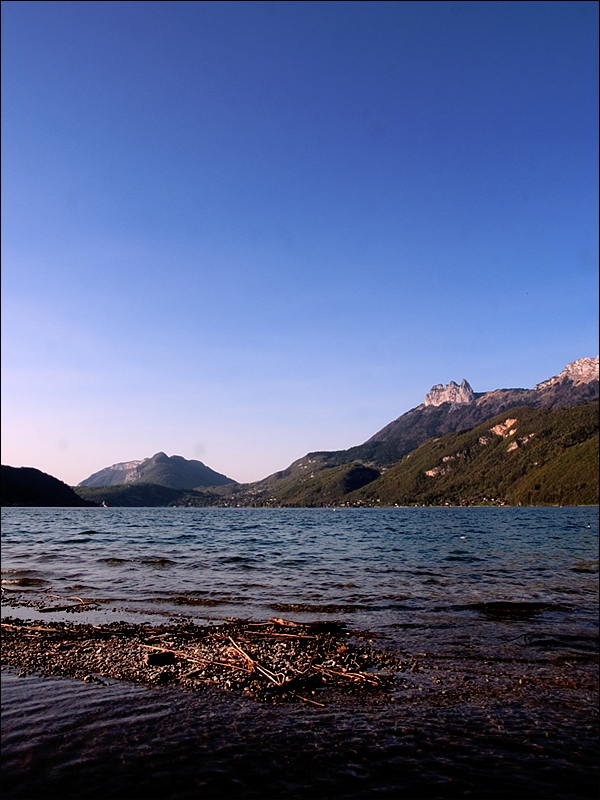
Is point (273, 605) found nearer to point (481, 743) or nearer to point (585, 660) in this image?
point (585, 660)

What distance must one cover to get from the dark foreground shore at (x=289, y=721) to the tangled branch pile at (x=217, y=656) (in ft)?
0.24

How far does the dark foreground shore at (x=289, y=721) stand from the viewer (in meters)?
8.63

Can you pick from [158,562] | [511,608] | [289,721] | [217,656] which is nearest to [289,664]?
[217,656]

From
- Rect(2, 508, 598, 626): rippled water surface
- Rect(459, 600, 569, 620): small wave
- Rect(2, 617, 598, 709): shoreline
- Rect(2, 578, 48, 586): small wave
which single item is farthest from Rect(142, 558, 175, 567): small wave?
Rect(459, 600, 569, 620): small wave

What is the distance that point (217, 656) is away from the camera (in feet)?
49.3

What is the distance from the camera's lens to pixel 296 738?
10.1 meters

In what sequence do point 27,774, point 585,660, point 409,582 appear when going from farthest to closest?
point 409,582 → point 585,660 → point 27,774

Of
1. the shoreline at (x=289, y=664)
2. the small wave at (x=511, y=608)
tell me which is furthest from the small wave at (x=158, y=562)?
the small wave at (x=511, y=608)

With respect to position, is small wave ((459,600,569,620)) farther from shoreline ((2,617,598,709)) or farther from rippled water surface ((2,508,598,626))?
shoreline ((2,617,598,709))

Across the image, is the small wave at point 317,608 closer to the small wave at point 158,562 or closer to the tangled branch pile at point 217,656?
the tangled branch pile at point 217,656

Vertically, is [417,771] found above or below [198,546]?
above

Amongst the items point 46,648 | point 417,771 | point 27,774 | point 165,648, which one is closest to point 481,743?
point 417,771

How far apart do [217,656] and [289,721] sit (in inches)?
188

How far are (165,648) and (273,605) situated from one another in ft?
29.4
